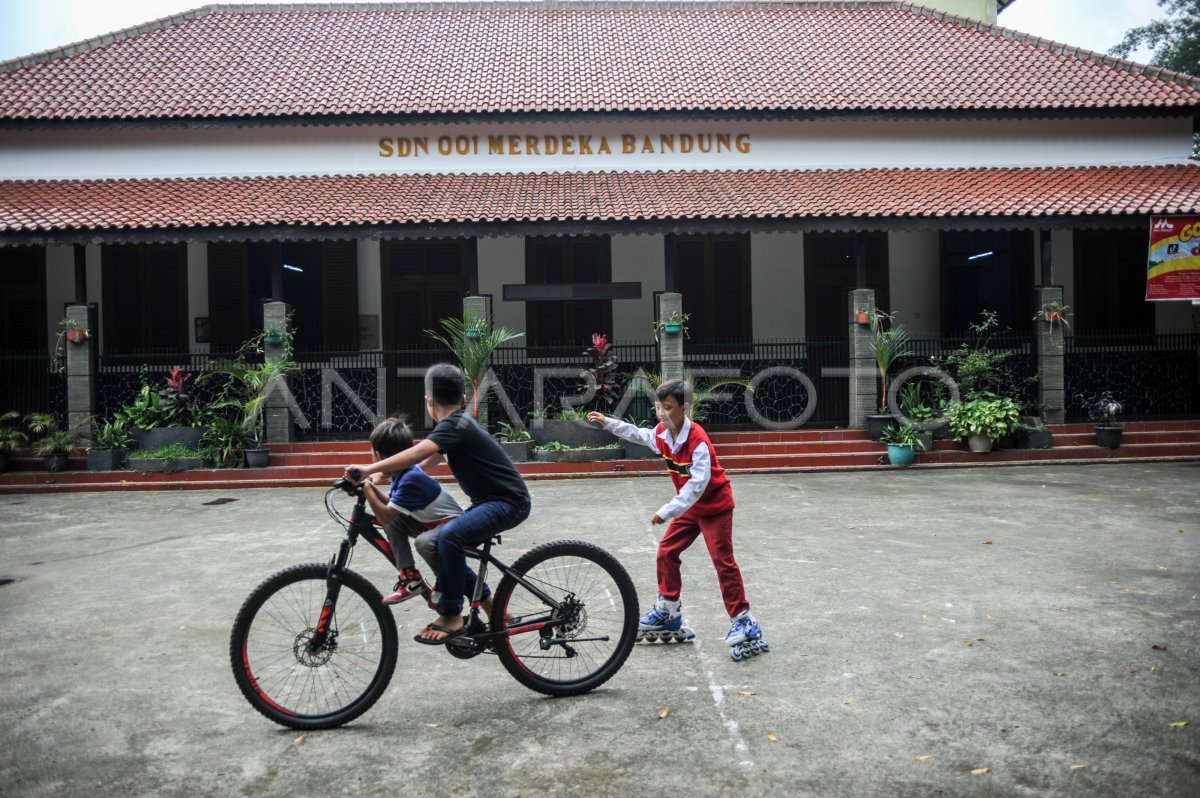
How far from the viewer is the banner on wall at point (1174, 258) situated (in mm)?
14938

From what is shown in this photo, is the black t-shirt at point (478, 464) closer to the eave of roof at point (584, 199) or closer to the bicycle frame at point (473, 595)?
the bicycle frame at point (473, 595)

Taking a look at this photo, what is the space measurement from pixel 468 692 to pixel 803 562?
11.2 ft

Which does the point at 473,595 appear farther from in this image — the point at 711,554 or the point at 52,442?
the point at 52,442

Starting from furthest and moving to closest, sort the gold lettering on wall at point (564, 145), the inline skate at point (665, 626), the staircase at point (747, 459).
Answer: the gold lettering on wall at point (564, 145)
the staircase at point (747, 459)
the inline skate at point (665, 626)

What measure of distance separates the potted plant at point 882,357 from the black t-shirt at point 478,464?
1076cm

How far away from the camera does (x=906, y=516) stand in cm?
909

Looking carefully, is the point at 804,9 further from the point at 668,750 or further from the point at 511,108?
the point at 668,750

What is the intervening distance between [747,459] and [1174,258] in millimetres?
7751

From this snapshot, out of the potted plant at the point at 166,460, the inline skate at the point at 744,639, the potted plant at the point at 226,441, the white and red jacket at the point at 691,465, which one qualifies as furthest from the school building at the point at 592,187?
the inline skate at the point at 744,639

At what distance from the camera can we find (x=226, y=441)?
1345 cm

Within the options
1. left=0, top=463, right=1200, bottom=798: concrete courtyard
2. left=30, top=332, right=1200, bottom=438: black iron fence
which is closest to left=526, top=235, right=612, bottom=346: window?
left=30, top=332, right=1200, bottom=438: black iron fence

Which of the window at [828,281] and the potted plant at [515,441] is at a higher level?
the window at [828,281]

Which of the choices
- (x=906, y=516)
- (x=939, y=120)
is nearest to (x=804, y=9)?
(x=939, y=120)

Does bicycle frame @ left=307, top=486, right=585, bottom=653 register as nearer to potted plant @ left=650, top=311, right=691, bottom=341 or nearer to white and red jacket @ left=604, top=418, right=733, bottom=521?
white and red jacket @ left=604, top=418, right=733, bottom=521
